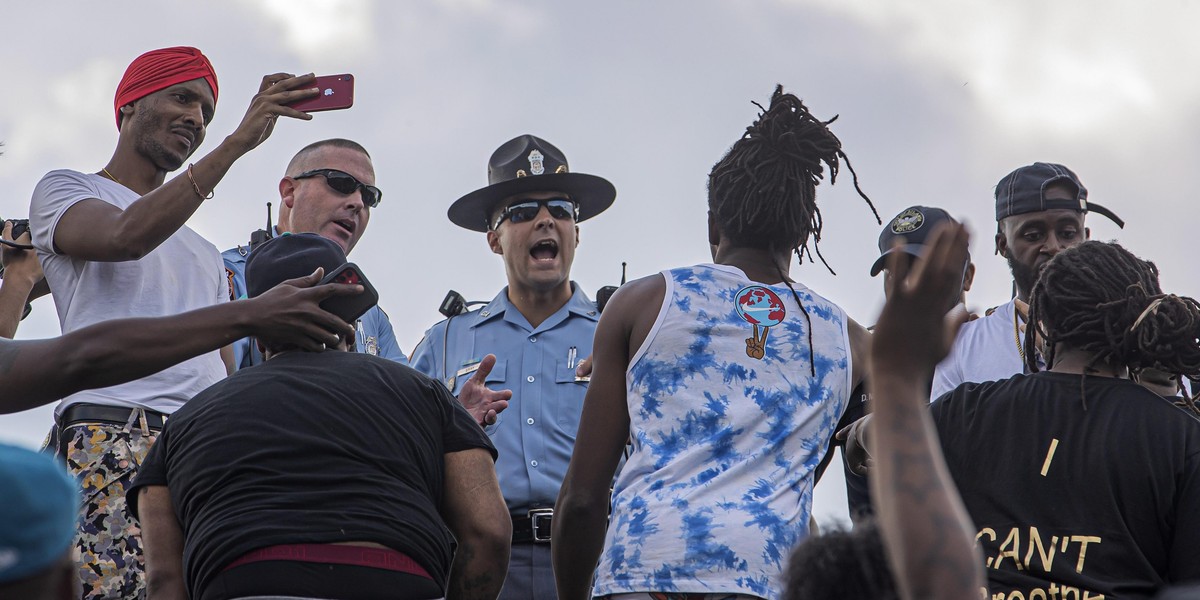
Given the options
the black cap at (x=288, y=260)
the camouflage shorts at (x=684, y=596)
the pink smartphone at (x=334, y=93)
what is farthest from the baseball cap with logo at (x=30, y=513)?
the pink smartphone at (x=334, y=93)

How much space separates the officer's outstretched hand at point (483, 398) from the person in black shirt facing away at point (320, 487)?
811 mm

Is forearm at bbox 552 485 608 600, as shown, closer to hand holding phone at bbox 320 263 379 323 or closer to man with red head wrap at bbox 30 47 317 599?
hand holding phone at bbox 320 263 379 323

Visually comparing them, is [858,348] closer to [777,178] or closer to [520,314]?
[777,178]

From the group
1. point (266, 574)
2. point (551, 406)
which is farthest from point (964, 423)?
point (551, 406)

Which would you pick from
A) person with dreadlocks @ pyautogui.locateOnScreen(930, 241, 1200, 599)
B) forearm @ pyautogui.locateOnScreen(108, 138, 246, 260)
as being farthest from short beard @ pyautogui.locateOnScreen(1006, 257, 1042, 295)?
forearm @ pyautogui.locateOnScreen(108, 138, 246, 260)

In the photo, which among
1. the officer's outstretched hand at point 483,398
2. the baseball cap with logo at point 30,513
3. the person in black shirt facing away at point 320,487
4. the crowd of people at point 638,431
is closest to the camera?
the baseball cap with logo at point 30,513

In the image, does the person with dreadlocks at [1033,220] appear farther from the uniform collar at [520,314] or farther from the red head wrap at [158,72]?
the red head wrap at [158,72]

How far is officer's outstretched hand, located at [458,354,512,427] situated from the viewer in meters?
4.76

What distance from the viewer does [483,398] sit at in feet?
15.9

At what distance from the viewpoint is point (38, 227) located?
4926mm

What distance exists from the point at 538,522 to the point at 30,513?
3.53 m

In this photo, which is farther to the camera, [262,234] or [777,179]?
[262,234]

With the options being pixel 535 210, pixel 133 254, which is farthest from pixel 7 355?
pixel 535 210

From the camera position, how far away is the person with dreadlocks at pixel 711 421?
148 inches
